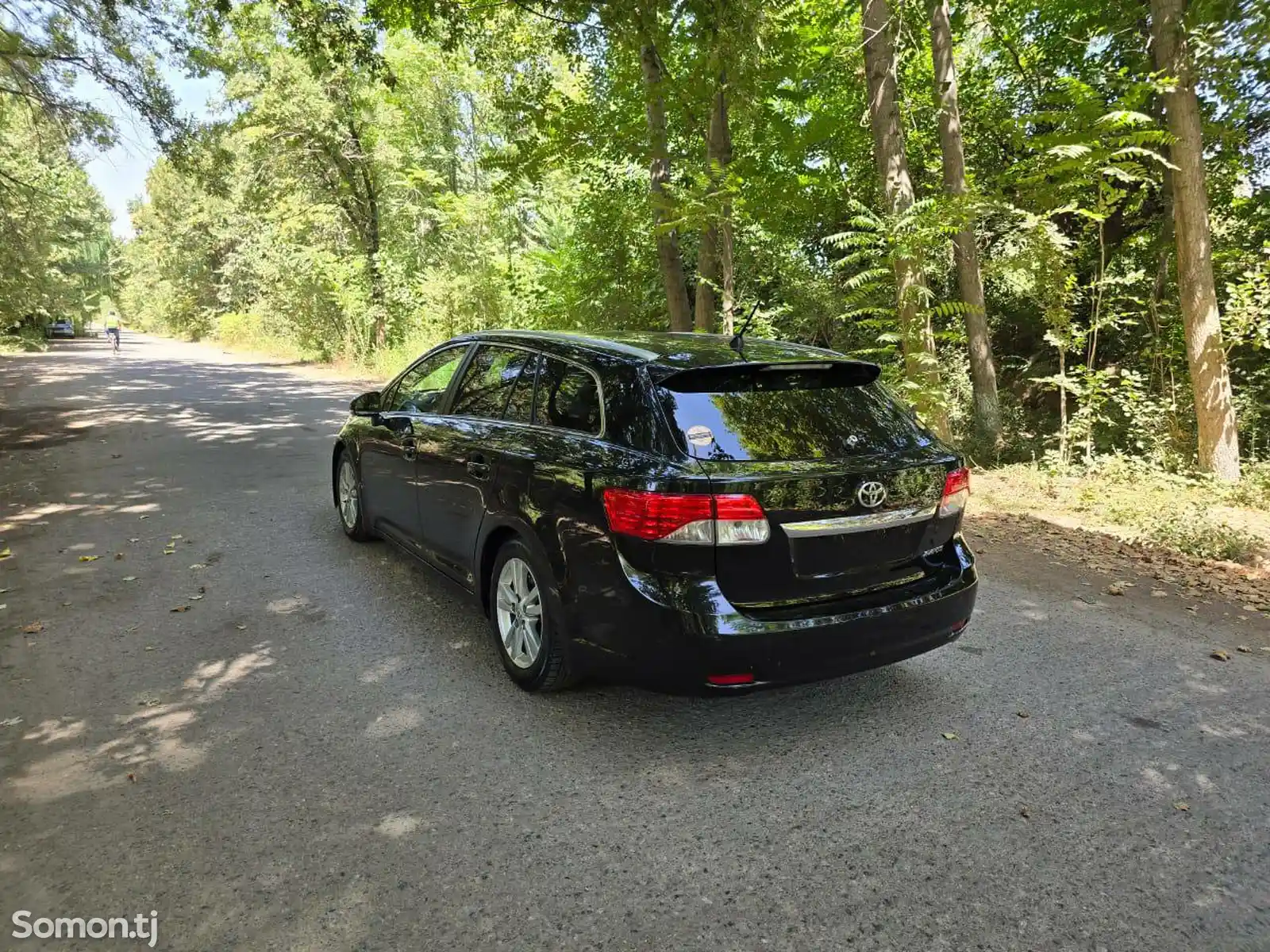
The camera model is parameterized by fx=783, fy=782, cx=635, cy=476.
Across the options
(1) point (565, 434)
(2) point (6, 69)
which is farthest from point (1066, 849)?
(2) point (6, 69)

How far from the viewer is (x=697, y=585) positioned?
9.91 ft

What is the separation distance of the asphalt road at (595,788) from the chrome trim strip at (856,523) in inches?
36.7

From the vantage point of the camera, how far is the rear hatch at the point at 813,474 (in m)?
3.06

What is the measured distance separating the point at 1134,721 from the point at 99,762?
4429 mm

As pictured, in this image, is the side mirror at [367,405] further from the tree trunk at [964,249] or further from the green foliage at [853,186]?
the tree trunk at [964,249]

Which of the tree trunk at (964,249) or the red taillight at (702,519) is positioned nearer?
the red taillight at (702,519)

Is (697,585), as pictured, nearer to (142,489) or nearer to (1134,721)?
(1134,721)

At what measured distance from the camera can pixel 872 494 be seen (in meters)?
3.24

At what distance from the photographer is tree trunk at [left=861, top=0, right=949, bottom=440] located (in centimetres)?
903

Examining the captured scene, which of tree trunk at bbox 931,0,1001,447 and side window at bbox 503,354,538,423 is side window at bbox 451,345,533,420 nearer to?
side window at bbox 503,354,538,423

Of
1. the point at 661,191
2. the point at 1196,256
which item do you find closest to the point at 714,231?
the point at 661,191

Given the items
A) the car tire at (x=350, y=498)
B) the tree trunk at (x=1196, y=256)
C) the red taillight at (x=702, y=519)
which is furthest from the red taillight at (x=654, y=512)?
the tree trunk at (x=1196, y=256)

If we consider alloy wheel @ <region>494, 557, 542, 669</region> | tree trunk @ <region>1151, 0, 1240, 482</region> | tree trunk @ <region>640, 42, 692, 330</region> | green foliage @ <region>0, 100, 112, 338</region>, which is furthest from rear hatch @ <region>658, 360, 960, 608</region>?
green foliage @ <region>0, 100, 112, 338</region>

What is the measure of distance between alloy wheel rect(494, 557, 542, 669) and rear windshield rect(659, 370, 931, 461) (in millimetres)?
1084
